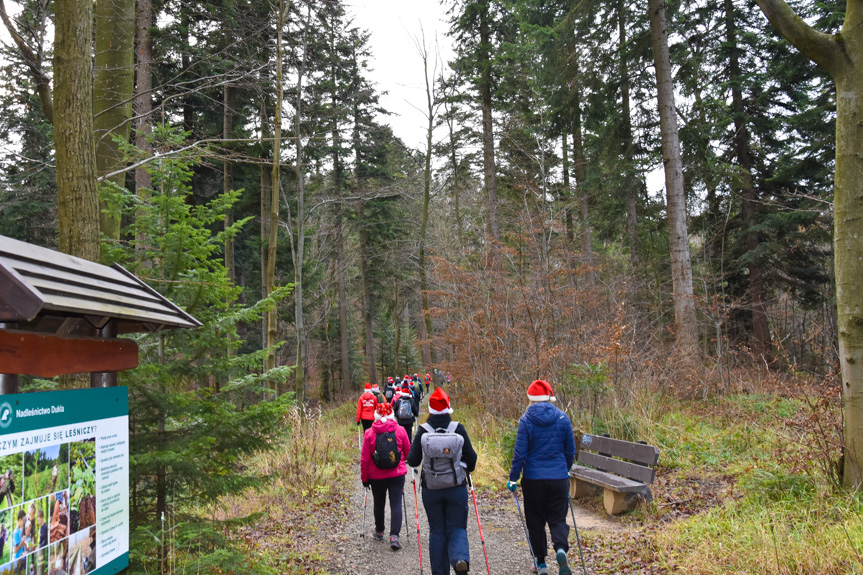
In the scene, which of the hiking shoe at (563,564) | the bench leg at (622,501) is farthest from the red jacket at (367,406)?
the hiking shoe at (563,564)

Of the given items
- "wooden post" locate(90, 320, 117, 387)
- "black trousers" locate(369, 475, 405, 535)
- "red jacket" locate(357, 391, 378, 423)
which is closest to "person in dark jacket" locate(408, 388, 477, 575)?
"black trousers" locate(369, 475, 405, 535)

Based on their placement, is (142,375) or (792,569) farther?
(142,375)

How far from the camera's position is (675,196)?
43.9ft

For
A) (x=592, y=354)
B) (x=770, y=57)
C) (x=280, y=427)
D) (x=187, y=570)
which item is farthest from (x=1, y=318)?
(x=770, y=57)

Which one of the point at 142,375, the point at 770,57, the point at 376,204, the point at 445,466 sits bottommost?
the point at 445,466

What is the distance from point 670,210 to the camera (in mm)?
13516

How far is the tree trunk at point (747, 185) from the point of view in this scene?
61.2ft

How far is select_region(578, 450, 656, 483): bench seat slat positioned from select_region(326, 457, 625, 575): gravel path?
68 cm

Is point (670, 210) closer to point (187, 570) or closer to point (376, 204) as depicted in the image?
point (187, 570)

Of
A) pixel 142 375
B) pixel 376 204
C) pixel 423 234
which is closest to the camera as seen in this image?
pixel 142 375

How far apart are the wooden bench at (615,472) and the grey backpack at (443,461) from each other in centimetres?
295

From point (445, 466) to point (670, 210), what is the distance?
11002 mm

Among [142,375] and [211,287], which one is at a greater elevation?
[211,287]

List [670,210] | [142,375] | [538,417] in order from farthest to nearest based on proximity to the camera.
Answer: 1. [670,210]
2. [538,417]
3. [142,375]
